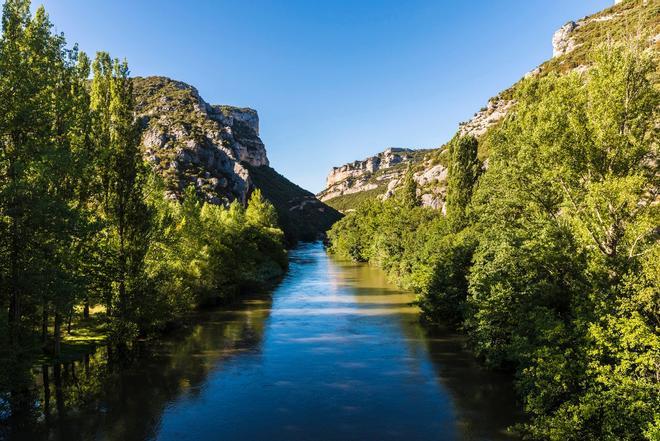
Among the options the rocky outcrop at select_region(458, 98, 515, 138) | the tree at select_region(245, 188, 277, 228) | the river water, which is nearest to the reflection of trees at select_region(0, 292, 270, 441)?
the river water

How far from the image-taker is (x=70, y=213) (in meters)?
21.3

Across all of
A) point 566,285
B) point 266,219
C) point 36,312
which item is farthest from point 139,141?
point 266,219

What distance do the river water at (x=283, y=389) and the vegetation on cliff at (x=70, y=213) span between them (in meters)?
3.56

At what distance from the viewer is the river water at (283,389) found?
2184 centimetres

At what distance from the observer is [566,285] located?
25562 mm

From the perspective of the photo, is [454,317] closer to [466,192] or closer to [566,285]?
[566,285]

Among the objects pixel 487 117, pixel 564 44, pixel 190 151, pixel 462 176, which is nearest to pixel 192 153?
pixel 190 151

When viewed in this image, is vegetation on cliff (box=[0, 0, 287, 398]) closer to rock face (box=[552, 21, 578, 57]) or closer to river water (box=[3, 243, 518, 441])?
river water (box=[3, 243, 518, 441])

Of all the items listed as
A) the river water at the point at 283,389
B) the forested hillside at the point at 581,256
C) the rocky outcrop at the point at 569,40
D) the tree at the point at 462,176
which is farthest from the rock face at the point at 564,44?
the river water at the point at 283,389

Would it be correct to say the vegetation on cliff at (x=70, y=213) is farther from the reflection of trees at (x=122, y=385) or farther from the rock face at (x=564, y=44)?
the rock face at (x=564, y=44)

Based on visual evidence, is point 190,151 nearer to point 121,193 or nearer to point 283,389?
point 121,193

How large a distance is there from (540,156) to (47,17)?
30.8 m

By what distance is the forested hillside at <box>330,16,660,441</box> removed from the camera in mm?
17266

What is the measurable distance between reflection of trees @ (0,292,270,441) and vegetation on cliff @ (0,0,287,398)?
1715 mm
